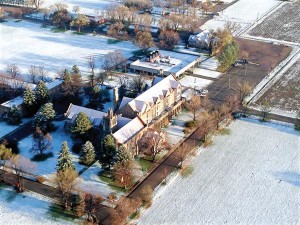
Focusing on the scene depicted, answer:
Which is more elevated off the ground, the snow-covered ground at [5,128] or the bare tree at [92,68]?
the bare tree at [92,68]

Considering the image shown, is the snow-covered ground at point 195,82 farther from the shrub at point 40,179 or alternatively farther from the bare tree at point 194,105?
the shrub at point 40,179

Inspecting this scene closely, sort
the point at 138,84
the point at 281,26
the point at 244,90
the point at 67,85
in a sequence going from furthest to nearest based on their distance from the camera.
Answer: the point at 281,26
the point at 138,84
the point at 244,90
the point at 67,85

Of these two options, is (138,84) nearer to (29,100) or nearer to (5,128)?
(29,100)

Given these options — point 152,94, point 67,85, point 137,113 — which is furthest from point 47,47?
point 137,113

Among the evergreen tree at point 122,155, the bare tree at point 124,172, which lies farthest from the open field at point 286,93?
the bare tree at point 124,172

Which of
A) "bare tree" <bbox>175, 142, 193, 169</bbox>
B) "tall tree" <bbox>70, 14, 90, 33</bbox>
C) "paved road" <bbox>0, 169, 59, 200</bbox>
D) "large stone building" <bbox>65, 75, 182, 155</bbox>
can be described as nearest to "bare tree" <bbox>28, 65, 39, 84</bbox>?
"large stone building" <bbox>65, 75, 182, 155</bbox>
